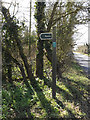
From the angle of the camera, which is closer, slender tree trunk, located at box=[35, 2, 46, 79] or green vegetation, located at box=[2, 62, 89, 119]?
green vegetation, located at box=[2, 62, 89, 119]

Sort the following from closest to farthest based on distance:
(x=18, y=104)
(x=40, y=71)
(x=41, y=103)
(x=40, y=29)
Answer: (x=18, y=104), (x=41, y=103), (x=40, y=29), (x=40, y=71)

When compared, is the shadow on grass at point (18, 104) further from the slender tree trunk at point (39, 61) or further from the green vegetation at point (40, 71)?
the slender tree trunk at point (39, 61)

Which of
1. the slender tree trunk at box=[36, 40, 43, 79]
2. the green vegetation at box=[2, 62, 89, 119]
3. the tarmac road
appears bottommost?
the tarmac road

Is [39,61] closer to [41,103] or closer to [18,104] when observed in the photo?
[41,103]

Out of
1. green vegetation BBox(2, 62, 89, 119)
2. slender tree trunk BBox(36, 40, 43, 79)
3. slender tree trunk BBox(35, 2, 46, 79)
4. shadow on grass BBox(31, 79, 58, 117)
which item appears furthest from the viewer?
slender tree trunk BBox(36, 40, 43, 79)

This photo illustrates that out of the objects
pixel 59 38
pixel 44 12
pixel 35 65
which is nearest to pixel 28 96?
pixel 35 65

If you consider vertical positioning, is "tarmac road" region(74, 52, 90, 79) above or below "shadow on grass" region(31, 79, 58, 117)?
below

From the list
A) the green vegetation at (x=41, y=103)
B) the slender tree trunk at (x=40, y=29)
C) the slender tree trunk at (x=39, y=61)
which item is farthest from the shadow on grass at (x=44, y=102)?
the slender tree trunk at (x=40, y=29)

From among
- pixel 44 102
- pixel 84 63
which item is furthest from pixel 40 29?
pixel 84 63

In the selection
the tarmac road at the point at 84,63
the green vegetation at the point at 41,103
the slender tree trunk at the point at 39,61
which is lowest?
the tarmac road at the point at 84,63

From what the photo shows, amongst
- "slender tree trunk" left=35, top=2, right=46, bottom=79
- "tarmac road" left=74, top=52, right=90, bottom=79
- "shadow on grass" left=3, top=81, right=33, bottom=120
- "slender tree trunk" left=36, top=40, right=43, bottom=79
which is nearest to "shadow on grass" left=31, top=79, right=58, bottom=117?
"shadow on grass" left=3, top=81, right=33, bottom=120

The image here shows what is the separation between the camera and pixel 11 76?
736 centimetres

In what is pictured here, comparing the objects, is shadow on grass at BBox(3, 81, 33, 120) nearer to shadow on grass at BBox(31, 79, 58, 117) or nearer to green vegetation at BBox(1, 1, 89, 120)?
green vegetation at BBox(1, 1, 89, 120)

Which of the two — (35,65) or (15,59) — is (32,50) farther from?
(15,59)
